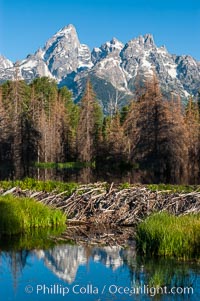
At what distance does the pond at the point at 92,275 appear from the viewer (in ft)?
35.9

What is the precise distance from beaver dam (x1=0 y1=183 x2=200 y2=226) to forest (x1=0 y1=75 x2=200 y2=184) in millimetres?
23896

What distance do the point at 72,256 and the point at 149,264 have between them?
7.96ft

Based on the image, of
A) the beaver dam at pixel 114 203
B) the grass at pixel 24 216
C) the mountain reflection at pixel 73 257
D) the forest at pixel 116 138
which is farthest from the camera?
the forest at pixel 116 138

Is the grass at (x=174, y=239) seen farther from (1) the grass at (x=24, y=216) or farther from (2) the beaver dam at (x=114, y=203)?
(1) the grass at (x=24, y=216)

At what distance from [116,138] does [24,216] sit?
52.3 metres

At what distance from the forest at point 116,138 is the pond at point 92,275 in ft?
101

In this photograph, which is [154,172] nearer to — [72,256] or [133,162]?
[133,162]

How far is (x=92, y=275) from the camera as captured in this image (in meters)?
12.4

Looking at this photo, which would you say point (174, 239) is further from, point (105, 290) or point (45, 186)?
point (45, 186)

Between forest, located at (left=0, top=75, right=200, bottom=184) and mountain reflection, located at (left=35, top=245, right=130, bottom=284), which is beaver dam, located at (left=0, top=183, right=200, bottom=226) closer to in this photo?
mountain reflection, located at (left=35, top=245, right=130, bottom=284)

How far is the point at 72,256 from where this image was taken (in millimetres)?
14273

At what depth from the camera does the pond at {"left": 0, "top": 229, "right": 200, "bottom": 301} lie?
10.9 m

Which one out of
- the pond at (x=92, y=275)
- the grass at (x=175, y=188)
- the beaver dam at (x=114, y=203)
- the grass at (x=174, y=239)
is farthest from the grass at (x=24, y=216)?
the grass at (x=174, y=239)

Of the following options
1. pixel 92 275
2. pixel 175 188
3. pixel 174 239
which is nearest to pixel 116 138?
pixel 175 188
